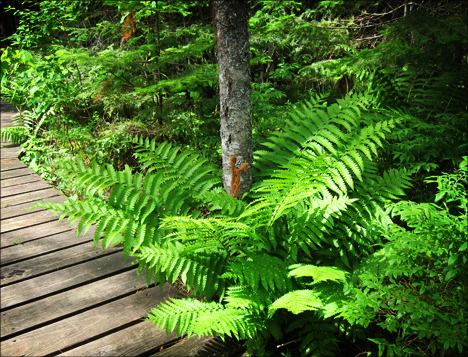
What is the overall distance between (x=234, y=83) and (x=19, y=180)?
3.09 metres

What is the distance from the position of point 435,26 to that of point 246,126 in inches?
75.8

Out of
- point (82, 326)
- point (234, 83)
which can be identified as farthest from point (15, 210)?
point (234, 83)

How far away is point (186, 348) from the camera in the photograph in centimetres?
186

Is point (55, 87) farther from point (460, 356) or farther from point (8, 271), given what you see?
point (460, 356)

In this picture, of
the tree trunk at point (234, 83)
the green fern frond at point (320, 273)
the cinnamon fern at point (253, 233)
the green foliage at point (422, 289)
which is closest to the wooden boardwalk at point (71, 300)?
the cinnamon fern at point (253, 233)

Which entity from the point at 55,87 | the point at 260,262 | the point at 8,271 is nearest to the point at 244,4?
the point at 260,262

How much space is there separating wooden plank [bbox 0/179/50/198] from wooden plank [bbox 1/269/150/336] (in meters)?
1.89

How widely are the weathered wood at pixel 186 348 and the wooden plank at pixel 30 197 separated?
7.77 ft

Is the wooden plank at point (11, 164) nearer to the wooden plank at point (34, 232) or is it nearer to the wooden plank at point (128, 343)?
the wooden plank at point (34, 232)

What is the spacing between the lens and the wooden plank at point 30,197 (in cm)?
340

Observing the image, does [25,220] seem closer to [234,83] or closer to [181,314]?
[181,314]

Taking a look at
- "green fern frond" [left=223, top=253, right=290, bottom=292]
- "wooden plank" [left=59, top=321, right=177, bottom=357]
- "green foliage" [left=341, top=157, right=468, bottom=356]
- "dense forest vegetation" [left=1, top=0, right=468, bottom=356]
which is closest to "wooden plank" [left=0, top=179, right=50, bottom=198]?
"dense forest vegetation" [left=1, top=0, right=468, bottom=356]

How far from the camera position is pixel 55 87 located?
13.1 ft

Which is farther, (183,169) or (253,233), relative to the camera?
(183,169)
